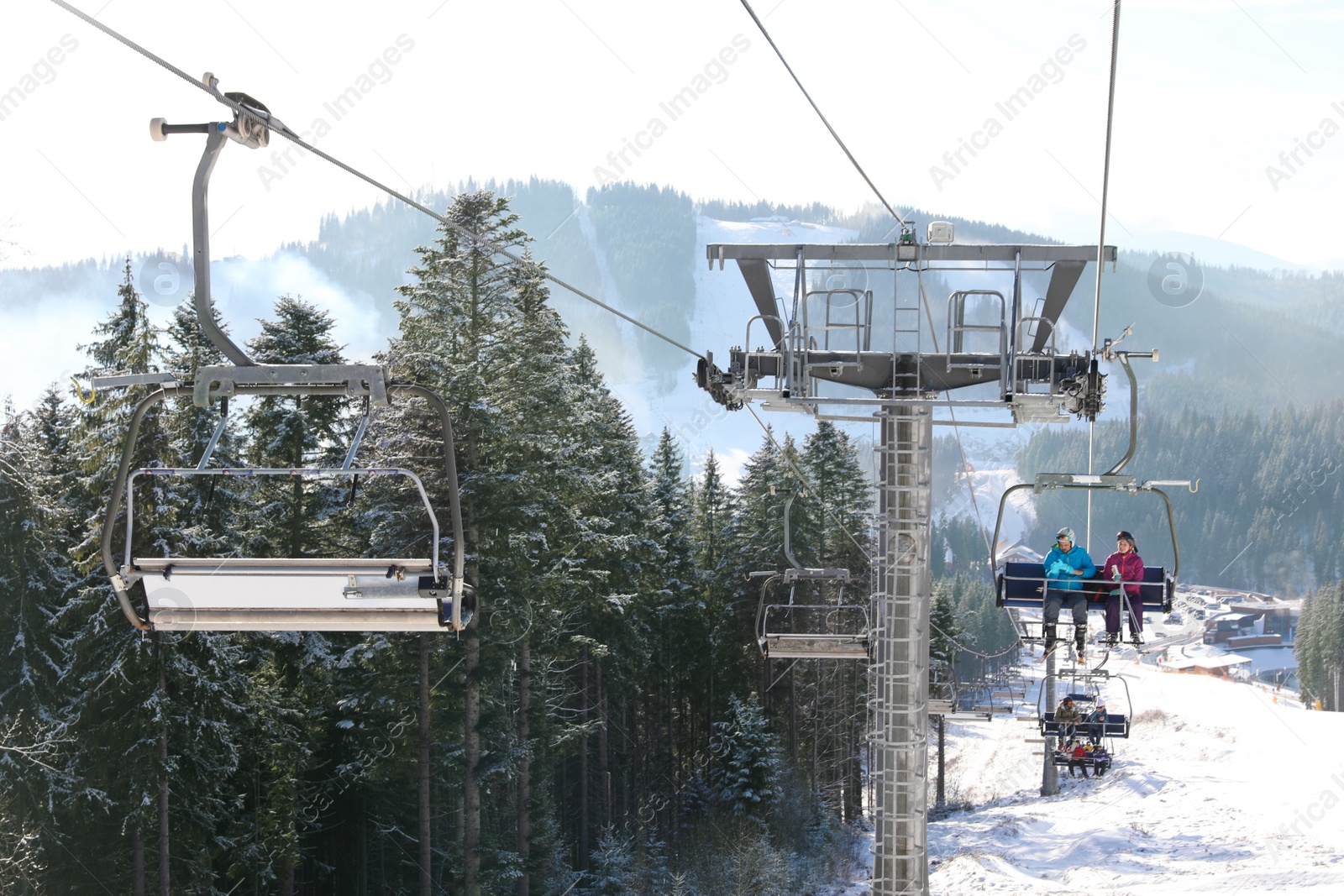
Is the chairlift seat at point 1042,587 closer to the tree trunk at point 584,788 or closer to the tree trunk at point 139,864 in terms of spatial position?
the tree trunk at point 139,864

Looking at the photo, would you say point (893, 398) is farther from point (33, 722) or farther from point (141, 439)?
point (33, 722)

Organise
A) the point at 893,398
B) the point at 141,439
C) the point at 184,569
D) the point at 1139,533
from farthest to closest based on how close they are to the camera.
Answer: the point at 1139,533
the point at 141,439
the point at 893,398
the point at 184,569

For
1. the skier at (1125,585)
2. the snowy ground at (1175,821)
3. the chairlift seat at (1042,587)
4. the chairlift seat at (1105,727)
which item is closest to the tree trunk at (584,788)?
the snowy ground at (1175,821)

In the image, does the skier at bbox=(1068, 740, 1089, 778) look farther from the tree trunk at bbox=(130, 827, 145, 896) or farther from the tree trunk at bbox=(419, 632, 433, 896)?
the tree trunk at bbox=(130, 827, 145, 896)

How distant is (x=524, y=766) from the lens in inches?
1171

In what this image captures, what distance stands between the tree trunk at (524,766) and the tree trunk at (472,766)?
2786mm

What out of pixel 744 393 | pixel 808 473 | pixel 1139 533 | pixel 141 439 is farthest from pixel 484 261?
pixel 1139 533

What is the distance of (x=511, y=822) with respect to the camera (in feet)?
109

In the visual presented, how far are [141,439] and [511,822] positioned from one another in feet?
53.8

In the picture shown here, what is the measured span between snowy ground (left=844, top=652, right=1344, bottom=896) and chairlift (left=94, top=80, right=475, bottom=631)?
26.8m

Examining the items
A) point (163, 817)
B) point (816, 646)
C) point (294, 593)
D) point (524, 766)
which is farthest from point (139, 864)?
point (294, 593)

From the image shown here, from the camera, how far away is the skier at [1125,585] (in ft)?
50.8

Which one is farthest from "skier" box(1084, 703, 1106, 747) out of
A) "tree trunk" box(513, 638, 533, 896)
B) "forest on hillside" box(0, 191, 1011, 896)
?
"tree trunk" box(513, 638, 533, 896)

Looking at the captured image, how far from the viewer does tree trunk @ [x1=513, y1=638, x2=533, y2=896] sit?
29250 millimetres
